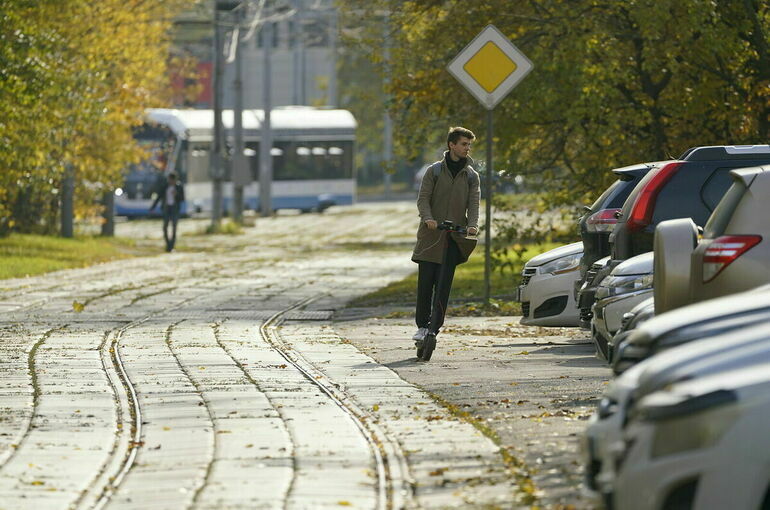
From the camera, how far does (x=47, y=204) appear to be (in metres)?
36.3

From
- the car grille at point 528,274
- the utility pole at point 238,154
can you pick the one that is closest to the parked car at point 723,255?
the car grille at point 528,274

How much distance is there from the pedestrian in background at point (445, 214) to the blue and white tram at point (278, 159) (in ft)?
119

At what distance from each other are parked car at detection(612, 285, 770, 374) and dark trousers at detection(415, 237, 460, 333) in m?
6.44

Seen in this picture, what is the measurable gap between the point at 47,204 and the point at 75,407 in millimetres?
26934

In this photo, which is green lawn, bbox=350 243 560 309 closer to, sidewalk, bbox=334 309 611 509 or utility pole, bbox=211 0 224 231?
sidewalk, bbox=334 309 611 509

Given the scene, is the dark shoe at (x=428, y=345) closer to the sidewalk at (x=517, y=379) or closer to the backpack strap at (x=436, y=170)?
the sidewalk at (x=517, y=379)

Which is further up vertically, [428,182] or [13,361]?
[428,182]

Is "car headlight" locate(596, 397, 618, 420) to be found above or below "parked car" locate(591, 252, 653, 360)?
above

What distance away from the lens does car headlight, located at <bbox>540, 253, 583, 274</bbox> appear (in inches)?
597

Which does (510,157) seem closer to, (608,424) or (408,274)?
(408,274)

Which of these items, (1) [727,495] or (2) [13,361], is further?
(2) [13,361]

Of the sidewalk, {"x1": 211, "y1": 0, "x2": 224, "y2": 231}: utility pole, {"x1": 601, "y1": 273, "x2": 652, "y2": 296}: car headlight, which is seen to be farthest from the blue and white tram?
{"x1": 601, "y1": 273, "x2": 652, "y2": 296}: car headlight

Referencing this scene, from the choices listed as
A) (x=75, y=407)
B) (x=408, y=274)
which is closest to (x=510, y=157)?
(x=408, y=274)

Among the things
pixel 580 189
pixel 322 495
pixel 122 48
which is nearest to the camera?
pixel 322 495
